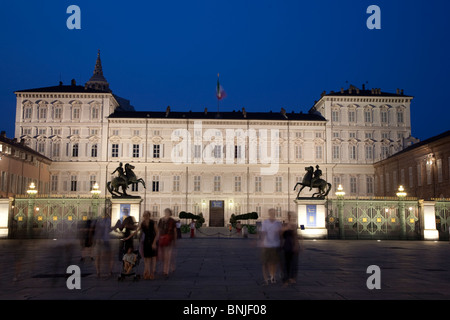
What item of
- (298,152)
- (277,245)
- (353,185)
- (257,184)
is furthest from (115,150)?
(277,245)

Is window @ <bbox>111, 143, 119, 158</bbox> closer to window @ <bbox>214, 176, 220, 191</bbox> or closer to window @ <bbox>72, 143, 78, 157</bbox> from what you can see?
window @ <bbox>72, 143, 78, 157</bbox>

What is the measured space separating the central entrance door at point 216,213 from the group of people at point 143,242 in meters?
43.4

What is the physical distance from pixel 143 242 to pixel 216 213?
4495 cm

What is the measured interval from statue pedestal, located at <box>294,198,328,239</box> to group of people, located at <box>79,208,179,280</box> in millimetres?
15641

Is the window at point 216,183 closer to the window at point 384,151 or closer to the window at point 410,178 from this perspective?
the window at point 384,151

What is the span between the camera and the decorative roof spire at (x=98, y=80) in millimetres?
84381

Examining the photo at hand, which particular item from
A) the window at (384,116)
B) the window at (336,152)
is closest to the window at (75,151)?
the window at (336,152)

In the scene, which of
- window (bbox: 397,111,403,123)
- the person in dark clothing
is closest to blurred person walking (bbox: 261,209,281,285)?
the person in dark clothing

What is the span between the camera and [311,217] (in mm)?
26344

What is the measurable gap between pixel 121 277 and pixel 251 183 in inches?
1805

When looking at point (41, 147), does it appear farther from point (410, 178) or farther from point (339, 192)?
point (410, 178)

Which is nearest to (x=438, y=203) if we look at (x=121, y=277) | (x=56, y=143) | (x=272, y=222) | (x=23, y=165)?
(x=272, y=222)

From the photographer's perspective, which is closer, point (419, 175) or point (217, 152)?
point (419, 175)

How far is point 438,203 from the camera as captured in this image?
89.5ft
